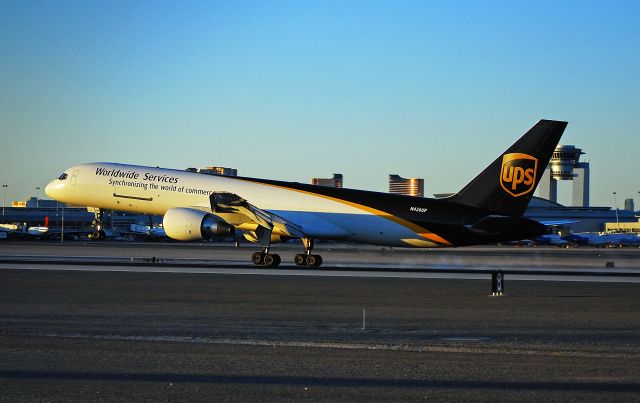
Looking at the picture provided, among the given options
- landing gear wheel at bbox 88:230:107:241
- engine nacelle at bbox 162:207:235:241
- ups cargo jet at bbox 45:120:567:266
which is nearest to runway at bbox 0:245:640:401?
ups cargo jet at bbox 45:120:567:266

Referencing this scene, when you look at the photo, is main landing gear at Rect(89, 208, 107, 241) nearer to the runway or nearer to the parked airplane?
the runway

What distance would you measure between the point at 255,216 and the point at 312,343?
31819 millimetres

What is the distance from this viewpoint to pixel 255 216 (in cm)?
5072

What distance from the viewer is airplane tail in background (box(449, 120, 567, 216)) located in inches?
1817

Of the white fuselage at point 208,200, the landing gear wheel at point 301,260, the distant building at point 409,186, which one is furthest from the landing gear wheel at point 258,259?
the distant building at point 409,186

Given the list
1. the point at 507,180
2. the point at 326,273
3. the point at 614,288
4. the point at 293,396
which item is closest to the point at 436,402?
the point at 293,396

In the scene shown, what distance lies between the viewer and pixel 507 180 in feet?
153

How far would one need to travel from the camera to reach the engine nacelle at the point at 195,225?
50.5m

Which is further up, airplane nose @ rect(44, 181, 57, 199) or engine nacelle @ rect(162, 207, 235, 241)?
airplane nose @ rect(44, 181, 57, 199)

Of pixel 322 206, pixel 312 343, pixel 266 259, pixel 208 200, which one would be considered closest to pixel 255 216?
pixel 266 259

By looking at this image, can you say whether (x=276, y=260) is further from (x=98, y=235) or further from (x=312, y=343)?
(x=312, y=343)

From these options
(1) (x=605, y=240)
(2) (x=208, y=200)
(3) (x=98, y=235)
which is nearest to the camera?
(2) (x=208, y=200)

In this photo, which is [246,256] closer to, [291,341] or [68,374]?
[291,341]

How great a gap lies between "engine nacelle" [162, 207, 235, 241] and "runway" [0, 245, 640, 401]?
1496 centimetres
